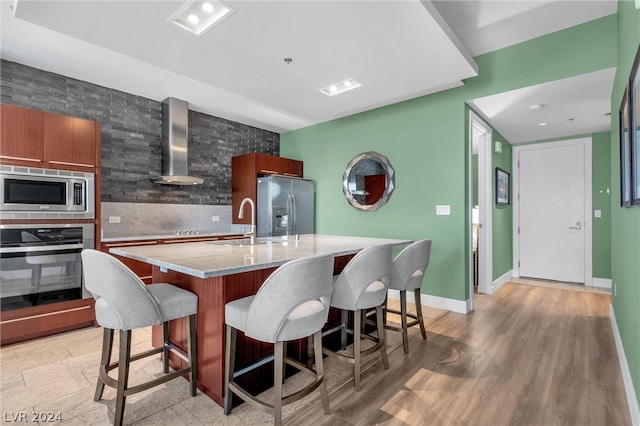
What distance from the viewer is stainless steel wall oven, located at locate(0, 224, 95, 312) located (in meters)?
2.66

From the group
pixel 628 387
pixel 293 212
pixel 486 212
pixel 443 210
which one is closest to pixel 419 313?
pixel 628 387

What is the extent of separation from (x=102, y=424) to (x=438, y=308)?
10.9 ft

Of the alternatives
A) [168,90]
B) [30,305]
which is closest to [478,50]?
[168,90]

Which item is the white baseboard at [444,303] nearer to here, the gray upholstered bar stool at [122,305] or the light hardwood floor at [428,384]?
the light hardwood floor at [428,384]

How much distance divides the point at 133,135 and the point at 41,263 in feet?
6.16

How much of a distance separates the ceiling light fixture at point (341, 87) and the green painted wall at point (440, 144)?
1.07 meters

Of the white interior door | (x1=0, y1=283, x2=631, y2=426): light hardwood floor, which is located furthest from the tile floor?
the white interior door

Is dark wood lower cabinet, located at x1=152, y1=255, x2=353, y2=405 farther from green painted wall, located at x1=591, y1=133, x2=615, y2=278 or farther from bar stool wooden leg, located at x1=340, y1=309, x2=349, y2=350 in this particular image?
green painted wall, located at x1=591, y1=133, x2=615, y2=278

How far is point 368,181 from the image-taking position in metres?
4.46

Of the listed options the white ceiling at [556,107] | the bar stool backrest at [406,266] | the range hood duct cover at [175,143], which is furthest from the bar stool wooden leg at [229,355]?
the white ceiling at [556,107]

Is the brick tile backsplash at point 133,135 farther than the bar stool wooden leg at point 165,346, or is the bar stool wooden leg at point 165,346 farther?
the brick tile backsplash at point 133,135

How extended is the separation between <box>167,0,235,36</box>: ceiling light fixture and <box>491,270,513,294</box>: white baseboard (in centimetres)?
456

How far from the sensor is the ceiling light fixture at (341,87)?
3.21 meters

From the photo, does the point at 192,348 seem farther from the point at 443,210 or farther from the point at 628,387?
the point at 443,210
